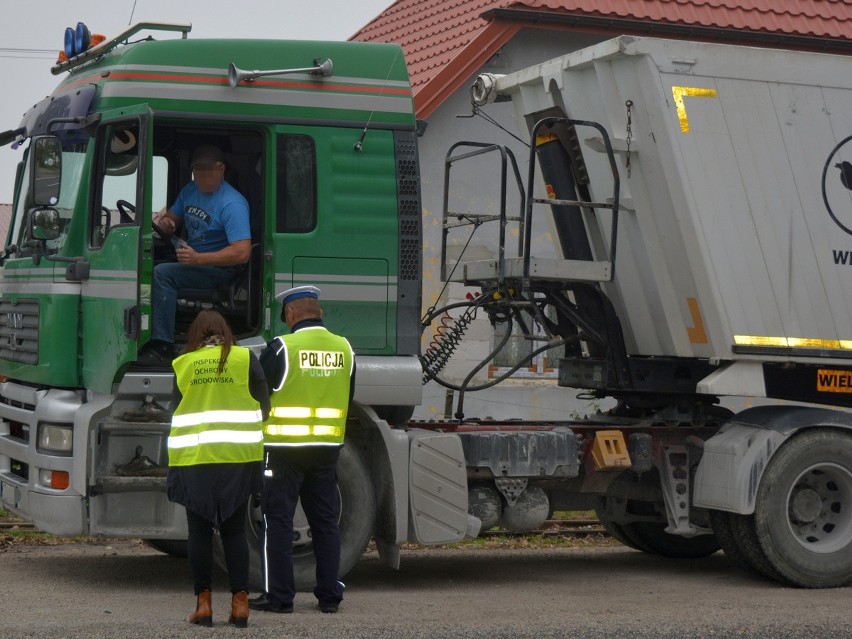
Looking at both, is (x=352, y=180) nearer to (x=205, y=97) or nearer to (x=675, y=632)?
(x=205, y=97)

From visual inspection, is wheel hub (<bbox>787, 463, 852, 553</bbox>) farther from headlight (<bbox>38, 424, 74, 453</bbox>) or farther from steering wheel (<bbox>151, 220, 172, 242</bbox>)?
headlight (<bbox>38, 424, 74, 453</bbox>)

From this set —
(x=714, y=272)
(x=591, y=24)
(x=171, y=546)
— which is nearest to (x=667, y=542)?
(x=714, y=272)

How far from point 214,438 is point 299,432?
1.73 feet

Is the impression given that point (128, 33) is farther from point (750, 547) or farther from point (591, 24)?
point (591, 24)

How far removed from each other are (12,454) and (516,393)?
8009 millimetres

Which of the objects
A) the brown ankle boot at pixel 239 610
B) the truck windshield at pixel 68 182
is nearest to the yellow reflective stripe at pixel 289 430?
the brown ankle boot at pixel 239 610

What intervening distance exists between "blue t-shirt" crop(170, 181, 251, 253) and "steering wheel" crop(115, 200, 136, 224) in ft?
1.35

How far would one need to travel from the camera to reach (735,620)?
7.66 m

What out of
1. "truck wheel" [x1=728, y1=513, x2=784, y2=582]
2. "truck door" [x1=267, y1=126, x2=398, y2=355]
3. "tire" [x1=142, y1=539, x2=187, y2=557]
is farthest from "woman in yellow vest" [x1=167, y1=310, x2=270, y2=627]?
"truck wheel" [x1=728, y1=513, x2=784, y2=582]

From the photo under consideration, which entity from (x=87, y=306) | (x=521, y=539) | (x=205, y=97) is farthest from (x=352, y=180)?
(x=521, y=539)

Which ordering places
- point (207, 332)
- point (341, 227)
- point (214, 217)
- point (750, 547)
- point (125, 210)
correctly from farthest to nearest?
point (750, 547)
point (341, 227)
point (214, 217)
point (125, 210)
point (207, 332)

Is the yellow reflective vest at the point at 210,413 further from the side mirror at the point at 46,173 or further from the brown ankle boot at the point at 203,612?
the side mirror at the point at 46,173

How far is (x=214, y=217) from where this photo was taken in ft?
26.3

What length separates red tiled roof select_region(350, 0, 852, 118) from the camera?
15.2m
